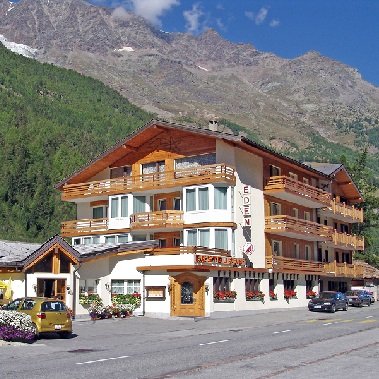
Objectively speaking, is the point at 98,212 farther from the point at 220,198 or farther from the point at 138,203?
the point at 220,198

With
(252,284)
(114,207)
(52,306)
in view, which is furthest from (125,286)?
(52,306)

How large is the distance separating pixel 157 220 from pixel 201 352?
84.8 ft

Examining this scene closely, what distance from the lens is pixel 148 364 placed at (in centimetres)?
1917

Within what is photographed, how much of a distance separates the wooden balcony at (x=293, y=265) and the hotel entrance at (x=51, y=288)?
1608 cm

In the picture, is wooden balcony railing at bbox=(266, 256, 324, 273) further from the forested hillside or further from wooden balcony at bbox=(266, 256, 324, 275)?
the forested hillside

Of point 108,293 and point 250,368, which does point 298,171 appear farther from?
point 250,368

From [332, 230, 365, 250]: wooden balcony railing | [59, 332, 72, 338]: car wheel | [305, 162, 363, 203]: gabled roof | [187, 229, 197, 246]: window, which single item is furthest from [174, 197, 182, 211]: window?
[59, 332, 72, 338]: car wheel

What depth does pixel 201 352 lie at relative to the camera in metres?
22.4

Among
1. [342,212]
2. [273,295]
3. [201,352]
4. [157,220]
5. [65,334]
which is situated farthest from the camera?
[342,212]

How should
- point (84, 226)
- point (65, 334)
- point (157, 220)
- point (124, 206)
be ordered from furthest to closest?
point (84, 226) < point (124, 206) < point (157, 220) < point (65, 334)

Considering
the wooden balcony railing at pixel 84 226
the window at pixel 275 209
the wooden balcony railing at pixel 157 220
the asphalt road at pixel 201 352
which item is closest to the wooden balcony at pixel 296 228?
the window at pixel 275 209

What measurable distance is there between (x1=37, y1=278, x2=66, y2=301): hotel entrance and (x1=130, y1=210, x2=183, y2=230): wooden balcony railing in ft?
31.7

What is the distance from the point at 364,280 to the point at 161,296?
3482 cm

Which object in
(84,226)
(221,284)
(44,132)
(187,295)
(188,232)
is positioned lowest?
(187,295)
